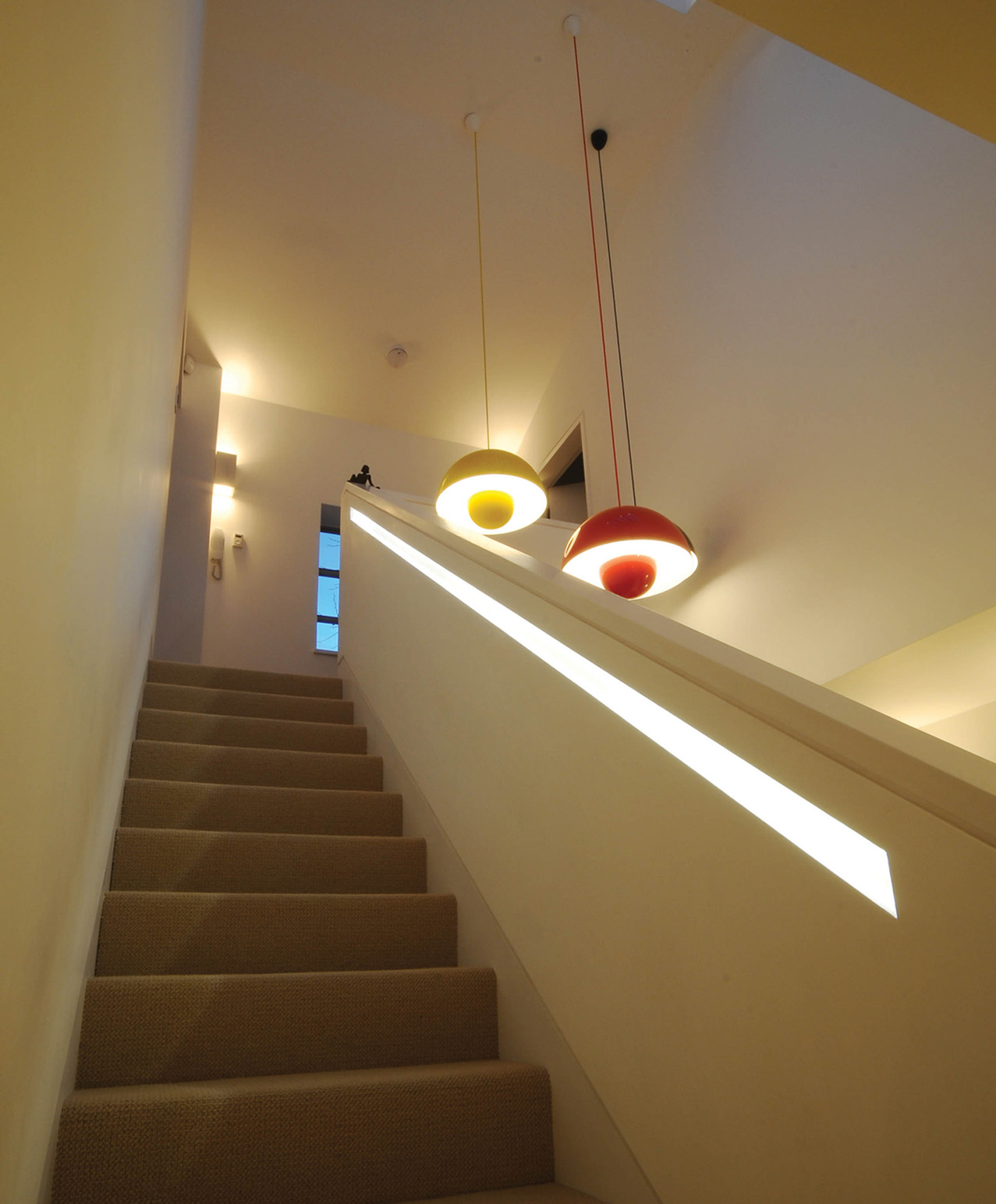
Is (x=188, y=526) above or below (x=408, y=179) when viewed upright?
below

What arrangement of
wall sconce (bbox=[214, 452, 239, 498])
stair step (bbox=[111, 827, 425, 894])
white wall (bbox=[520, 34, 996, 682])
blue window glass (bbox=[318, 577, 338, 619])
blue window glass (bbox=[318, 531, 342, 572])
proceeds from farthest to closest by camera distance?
blue window glass (bbox=[318, 531, 342, 572])
blue window glass (bbox=[318, 577, 338, 619])
wall sconce (bbox=[214, 452, 239, 498])
white wall (bbox=[520, 34, 996, 682])
stair step (bbox=[111, 827, 425, 894])

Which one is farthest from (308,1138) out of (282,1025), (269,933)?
(269,933)

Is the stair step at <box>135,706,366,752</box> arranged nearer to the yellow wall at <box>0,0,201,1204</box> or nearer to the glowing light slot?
the yellow wall at <box>0,0,201,1204</box>

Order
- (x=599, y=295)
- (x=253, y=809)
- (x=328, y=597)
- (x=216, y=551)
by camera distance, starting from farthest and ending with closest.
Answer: (x=328, y=597) → (x=216, y=551) → (x=599, y=295) → (x=253, y=809)

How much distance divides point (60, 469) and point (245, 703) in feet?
8.80

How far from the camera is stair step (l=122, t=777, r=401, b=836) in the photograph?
2.63 meters

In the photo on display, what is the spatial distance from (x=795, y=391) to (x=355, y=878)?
301cm

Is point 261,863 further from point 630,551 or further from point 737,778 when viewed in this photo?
point 630,551

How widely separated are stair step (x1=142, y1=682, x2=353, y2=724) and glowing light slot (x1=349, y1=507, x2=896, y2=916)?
1987mm

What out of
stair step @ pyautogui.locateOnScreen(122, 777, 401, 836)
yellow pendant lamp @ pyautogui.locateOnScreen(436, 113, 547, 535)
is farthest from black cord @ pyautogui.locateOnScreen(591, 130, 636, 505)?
stair step @ pyautogui.locateOnScreen(122, 777, 401, 836)

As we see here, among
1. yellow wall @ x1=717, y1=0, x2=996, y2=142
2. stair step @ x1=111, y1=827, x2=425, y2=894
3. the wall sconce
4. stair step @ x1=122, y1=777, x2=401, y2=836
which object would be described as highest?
the wall sconce

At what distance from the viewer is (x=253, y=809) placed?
271 centimetres

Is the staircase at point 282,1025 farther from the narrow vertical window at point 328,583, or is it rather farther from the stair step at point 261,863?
the narrow vertical window at point 328,583

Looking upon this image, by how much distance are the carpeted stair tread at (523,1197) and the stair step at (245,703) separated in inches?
91.8
